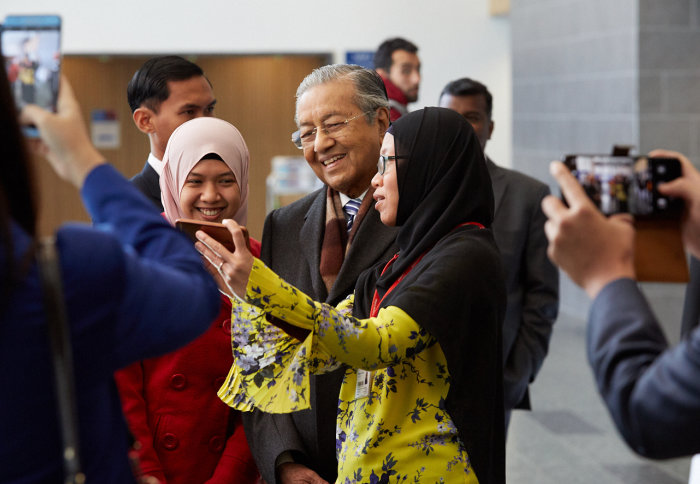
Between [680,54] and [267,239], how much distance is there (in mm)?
5060

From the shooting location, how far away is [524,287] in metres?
3.41

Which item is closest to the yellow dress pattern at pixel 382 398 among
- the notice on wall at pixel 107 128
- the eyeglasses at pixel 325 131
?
the eyeglasses at pixel 325 131

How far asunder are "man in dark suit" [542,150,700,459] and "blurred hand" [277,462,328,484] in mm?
1011

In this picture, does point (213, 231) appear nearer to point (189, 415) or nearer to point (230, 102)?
point (189, 415)

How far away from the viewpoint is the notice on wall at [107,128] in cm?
1043

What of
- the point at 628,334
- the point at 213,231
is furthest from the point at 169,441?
the point at 628,334

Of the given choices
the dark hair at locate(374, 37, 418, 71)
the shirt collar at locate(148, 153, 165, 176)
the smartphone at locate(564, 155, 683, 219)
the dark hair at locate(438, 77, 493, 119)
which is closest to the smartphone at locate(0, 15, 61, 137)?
the smartphone at locate(564, 155, 683, 219)

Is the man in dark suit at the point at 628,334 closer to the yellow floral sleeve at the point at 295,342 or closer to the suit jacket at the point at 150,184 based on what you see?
the yellow floral sleeve at the point at 295,342

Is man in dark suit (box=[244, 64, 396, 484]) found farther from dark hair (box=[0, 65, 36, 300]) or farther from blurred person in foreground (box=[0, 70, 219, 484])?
dark hair (box=[0, 65, 36, 300])

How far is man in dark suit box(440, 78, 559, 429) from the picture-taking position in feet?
10.8

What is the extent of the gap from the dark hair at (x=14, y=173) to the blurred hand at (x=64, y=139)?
0.26 ft

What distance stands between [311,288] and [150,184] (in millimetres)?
694

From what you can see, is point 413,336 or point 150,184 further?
point 150,184

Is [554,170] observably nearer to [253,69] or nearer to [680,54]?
[680,54]
